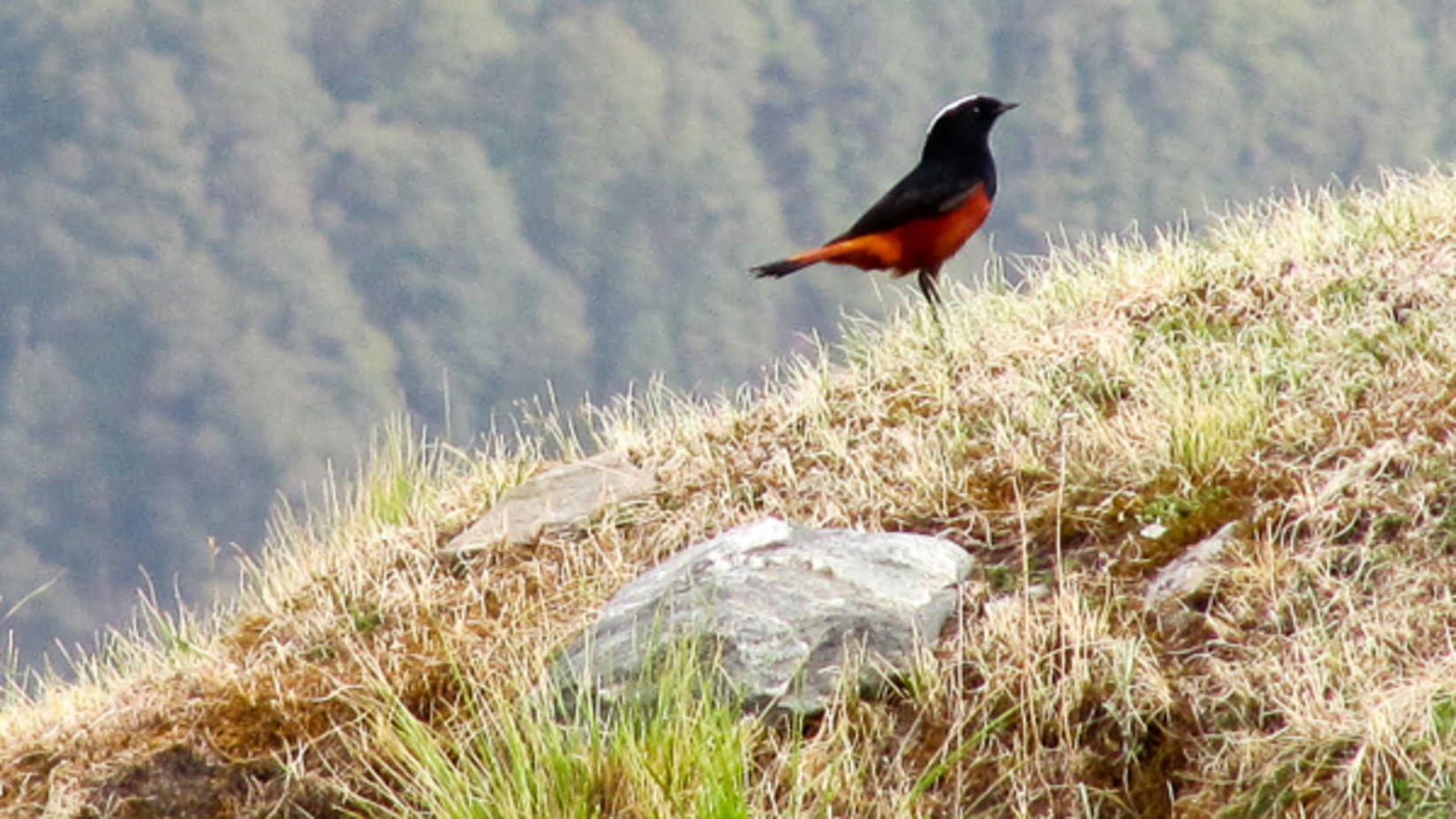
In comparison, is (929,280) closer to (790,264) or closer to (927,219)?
(927,219)

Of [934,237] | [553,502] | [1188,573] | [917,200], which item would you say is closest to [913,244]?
[934,237]

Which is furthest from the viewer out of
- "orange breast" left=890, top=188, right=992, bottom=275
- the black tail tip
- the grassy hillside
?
"orange breast" left=890, top=188, right=992, bottom=275

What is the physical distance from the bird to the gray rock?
10.7ft

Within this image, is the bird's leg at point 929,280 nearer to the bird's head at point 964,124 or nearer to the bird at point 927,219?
the bird at point 927,219

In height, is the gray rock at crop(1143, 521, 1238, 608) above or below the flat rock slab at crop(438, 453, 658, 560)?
below

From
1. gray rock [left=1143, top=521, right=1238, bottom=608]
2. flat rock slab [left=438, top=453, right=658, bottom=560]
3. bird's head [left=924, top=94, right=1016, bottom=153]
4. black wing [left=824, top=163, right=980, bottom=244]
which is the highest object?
bird's head [left=924, top=94, right=1016, bottom=153]

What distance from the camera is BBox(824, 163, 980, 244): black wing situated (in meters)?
8.59

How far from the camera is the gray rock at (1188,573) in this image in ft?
15.9

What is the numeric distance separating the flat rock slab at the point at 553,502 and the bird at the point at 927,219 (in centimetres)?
151

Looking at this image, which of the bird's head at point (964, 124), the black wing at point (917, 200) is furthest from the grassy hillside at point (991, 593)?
the bird's head at point (964, 124)

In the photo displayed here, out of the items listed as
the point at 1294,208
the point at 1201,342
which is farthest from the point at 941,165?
the point at 1201,342

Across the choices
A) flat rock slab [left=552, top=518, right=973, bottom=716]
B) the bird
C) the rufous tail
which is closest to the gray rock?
flat rock slab [left=552, top=518, right=973, bottom=716]

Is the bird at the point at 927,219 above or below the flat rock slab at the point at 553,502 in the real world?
above

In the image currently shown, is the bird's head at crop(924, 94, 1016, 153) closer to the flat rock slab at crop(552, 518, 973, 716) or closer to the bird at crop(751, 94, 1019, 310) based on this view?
the bird at crop(751, 94, 1019, 310)
